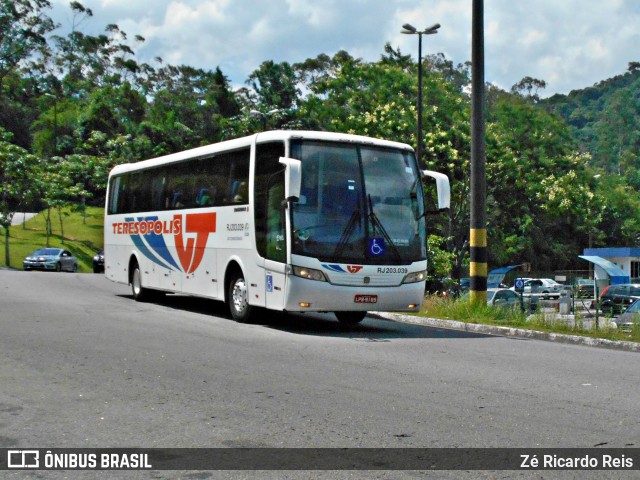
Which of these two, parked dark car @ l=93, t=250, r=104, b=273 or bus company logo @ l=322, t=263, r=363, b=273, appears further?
parked dark car @ l=93, t=250, r=104, b=273

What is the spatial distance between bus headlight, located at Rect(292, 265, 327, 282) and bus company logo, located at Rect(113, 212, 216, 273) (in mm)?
3646

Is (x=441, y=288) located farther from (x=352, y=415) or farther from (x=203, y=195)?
(x=352, y=415)

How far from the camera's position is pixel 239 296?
702 inches

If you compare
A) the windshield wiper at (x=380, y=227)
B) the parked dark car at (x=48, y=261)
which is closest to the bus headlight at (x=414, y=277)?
the windshield wiper at (x=380, y=227)

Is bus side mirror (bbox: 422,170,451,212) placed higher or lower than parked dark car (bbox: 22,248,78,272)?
higher

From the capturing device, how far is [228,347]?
13.1 metres

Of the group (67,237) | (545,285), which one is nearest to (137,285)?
(545,285)

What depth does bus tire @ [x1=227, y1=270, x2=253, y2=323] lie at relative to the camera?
1747 cm

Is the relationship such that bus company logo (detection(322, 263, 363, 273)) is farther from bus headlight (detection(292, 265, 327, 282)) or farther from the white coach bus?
bus headlight (detection(292, 265, 327, 282))

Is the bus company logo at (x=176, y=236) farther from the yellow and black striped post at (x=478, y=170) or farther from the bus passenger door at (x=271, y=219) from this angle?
the yellow and black striped post at (x=478, y=170)

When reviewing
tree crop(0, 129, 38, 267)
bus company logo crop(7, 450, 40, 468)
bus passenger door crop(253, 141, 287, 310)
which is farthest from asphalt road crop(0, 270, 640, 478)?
tree crop(0, 129, 38, 267)

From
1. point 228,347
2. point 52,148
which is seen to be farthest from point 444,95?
point 52,148

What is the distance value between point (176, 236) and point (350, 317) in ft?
16.1

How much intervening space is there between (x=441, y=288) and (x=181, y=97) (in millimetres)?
50582
